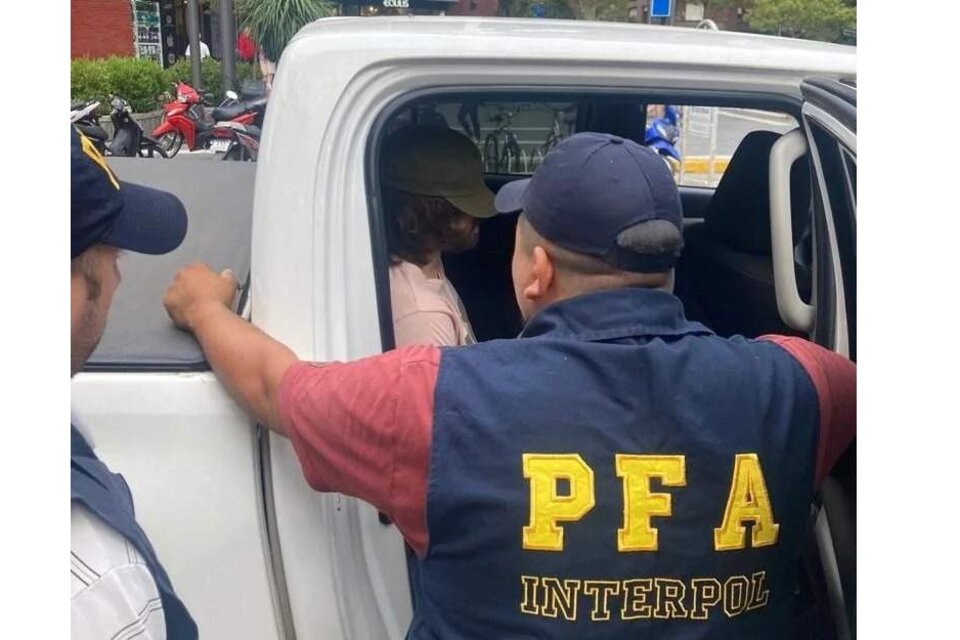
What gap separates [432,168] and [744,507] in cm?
115

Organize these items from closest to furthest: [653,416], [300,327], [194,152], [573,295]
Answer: [653,416], [573,295], [300,327], [194,152]

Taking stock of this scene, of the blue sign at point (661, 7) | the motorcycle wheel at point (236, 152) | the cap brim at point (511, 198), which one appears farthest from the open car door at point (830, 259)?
the motorcycle wheel at point (236, 152)

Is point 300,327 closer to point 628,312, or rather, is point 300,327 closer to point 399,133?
point 628,312

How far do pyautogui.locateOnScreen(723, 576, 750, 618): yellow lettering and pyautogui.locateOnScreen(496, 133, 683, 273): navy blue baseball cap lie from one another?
0.44 m

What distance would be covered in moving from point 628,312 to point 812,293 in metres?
0.75

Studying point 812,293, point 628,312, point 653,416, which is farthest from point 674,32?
point 653,416

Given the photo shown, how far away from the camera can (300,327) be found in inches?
61.2

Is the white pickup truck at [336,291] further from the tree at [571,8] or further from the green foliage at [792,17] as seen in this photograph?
the tree at [571,8]

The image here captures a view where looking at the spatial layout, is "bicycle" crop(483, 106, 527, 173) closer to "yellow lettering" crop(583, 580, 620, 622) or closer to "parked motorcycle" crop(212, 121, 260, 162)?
"yellow lettering" crop(583, 580, 620, 622)

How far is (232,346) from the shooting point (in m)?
1.50

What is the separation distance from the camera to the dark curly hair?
219cm

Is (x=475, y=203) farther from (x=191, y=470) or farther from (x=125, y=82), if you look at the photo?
(x=125, y=82)

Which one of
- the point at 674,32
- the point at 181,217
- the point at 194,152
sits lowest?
the point at 194,152

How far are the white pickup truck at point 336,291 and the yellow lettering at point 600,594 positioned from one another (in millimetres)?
388
